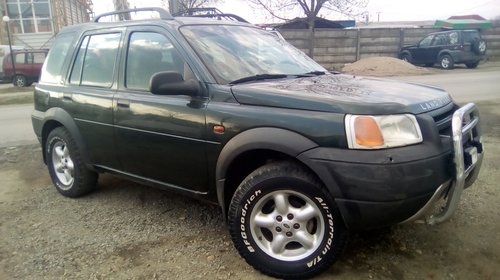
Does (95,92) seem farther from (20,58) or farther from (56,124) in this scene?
(20,58)

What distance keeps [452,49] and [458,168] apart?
67.0 feet

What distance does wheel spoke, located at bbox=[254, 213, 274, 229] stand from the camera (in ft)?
9.86

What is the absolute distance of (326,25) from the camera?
87.8 ft

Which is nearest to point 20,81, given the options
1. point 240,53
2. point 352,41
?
point 352,41

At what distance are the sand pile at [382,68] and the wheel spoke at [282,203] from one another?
1722cm

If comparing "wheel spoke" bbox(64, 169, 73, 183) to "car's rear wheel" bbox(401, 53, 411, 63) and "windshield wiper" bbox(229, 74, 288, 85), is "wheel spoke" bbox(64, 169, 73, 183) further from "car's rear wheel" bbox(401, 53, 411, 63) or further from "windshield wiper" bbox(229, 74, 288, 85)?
"car's rear wheel" bbox(401, 53, 411, 63)

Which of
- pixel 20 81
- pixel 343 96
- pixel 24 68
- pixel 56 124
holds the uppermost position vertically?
pixel 343 96

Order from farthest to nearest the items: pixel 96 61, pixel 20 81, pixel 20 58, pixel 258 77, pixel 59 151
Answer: pixel 20 81
pixel 20 58
pixel 59 151
pixel 96 61
pixel 258 77

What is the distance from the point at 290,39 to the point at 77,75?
1882cm

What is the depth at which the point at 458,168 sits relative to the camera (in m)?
2.75

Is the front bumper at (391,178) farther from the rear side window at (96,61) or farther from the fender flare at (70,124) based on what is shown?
the fender flare at (70,124)

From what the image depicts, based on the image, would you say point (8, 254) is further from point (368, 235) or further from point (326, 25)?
point (326, 25)

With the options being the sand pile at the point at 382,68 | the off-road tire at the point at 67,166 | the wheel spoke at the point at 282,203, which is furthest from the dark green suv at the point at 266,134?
the sand pile at the point at 382,68

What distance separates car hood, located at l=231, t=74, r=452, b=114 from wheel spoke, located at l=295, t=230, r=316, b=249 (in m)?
0.84
